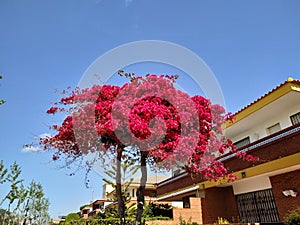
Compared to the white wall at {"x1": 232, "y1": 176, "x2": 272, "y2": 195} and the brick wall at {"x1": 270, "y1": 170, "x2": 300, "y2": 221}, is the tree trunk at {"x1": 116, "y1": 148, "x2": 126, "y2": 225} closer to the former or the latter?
the brick wall at {"x1": 270, "y1": 170, "x2": 300, "y2": 221}

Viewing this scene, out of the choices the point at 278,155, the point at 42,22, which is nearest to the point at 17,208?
the point at 42,22

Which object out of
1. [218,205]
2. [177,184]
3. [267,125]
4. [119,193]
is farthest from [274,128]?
[119,193]

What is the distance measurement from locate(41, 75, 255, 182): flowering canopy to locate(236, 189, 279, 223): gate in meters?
8.49

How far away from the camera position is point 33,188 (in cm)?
4888

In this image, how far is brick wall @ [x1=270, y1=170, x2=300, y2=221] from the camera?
1193 cm

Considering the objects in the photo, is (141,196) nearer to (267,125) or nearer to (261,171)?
(261,171)

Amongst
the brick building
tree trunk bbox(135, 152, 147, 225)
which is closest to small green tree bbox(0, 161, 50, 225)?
the brick building

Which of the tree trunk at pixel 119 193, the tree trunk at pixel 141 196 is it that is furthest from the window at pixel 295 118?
the tree trunk at pixel 119 193

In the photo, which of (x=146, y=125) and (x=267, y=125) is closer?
(x=146, y=125)

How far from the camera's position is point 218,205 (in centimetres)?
1697

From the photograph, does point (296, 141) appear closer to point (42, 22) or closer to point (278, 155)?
point (278, 155)

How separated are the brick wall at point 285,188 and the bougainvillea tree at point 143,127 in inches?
268

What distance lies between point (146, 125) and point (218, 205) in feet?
43.9

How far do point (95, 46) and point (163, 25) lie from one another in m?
3.12
